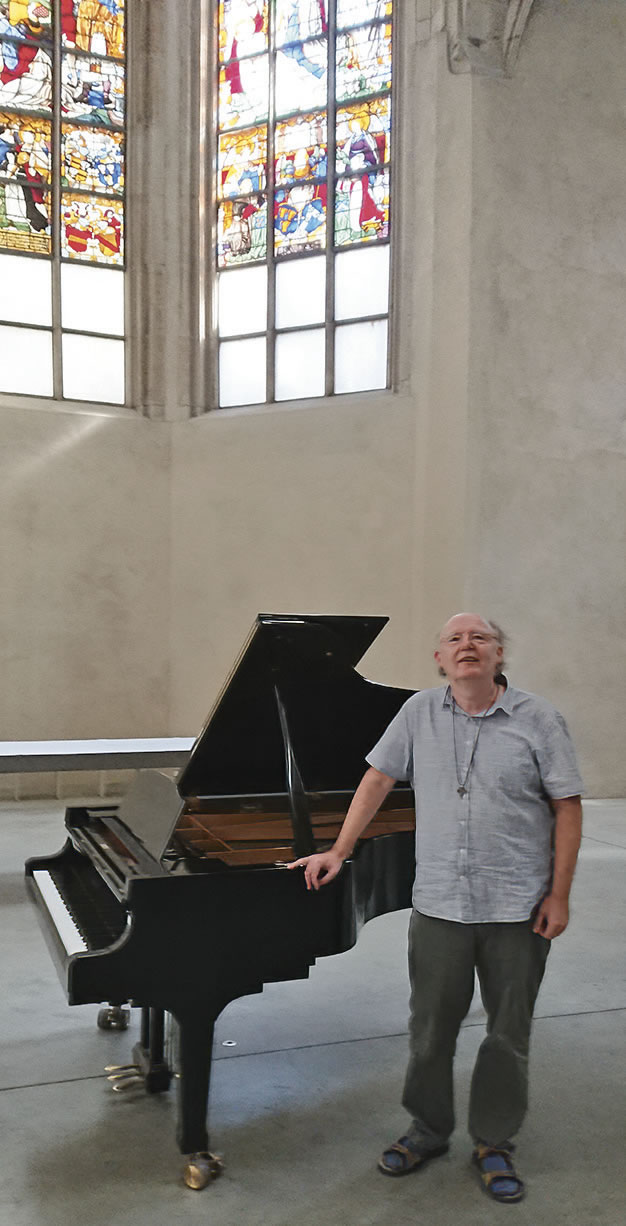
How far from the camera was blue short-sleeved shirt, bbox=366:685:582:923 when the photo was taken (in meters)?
2.89

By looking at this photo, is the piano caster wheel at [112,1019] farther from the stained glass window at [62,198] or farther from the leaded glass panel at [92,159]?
the leaded glass panel at [92,159]

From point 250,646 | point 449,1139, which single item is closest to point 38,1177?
point 449,1139

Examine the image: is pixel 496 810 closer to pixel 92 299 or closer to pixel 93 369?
pixel 93 369

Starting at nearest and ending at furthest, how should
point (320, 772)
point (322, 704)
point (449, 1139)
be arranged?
point (449, 1139) → point (322, 704) → point (320, 772)

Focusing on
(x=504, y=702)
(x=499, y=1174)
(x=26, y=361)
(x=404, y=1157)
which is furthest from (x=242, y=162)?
(x=499, y=1174)

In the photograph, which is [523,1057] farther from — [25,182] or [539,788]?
[25,182]

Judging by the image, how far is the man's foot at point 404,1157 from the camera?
3080mm

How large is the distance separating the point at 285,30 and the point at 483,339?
3280 millimetres

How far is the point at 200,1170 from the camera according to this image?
9.84 feet

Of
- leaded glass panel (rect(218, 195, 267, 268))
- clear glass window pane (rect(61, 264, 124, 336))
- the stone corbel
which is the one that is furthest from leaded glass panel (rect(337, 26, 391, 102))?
clear glass window pane (rect(61, 264, 124, 336))

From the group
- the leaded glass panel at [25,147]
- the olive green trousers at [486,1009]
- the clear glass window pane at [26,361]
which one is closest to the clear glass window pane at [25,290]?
the clear glass window pane at [26,361]

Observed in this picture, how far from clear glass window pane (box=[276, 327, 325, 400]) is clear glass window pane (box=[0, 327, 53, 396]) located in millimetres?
1854

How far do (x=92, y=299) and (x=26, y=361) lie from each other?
79 cm

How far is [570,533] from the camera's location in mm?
8883
